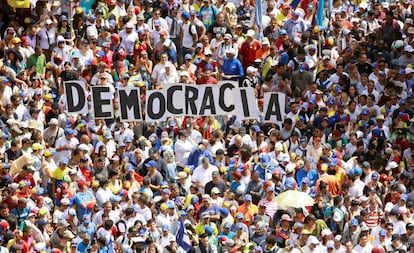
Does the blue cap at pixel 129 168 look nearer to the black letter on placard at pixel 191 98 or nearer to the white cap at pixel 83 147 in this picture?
the white cap at pixel 83 147

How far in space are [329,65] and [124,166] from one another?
5832 mm

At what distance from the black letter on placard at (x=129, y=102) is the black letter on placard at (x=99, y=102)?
0.26 meters

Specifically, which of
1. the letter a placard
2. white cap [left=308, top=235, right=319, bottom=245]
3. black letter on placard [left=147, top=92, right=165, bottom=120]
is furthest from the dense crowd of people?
black letter on placard [left=147, top=92, right=165, bottom=120]

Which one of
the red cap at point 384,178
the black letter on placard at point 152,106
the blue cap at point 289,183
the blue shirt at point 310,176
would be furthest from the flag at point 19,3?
the red cap at point 384,178

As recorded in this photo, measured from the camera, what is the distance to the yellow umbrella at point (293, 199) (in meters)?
34.4

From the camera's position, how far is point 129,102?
36.4m

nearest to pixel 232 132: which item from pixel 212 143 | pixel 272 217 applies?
pixel 212 143

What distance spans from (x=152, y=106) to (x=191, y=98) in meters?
0.70

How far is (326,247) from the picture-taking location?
33906mm

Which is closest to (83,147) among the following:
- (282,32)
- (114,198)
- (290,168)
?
(114,198)

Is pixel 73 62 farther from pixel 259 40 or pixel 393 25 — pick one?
pixel 393 25

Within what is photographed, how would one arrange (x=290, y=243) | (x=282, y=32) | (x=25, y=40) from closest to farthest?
(x=290, y=243)
(x=25, y=40)
(x=282, y=32)

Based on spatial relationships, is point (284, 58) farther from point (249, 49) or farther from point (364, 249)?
point (364, 249)

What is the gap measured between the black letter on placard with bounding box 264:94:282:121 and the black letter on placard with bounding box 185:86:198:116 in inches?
68.2
